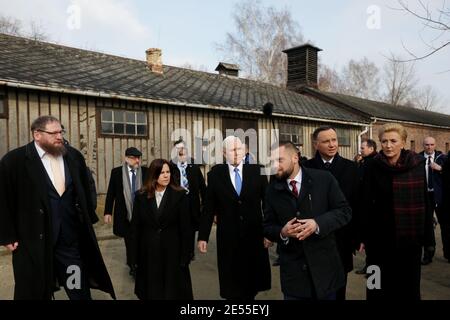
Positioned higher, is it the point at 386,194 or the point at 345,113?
the point at 345,113

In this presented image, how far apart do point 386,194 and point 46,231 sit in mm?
3389

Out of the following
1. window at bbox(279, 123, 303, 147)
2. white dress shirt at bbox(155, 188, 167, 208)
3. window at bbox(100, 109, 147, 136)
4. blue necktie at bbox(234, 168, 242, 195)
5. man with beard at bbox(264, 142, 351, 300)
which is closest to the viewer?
man with beard at bbox(264, 142, 351, 300)

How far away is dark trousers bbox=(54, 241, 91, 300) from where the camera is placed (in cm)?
401

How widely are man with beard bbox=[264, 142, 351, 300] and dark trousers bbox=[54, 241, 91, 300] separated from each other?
2.07 meters

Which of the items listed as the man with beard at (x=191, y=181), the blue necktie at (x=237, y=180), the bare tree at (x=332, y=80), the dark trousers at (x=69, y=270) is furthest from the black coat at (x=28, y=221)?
the bare tree at (x=332, y=80)

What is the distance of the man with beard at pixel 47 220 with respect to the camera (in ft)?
12.5

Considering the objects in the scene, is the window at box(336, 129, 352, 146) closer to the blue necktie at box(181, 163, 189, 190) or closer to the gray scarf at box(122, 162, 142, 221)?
the blue necktie at box(181, 163, 189, 190)

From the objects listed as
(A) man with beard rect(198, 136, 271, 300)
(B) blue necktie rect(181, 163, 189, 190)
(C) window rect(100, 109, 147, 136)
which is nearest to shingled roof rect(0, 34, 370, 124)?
(C) window rect(100, 109, 147, 136)

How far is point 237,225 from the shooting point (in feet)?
14.9

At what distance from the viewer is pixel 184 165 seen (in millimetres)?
7027

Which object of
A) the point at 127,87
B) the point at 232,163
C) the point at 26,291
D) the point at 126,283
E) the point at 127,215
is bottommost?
the point at 126,283

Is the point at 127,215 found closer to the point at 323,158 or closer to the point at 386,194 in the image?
the point at 323,158

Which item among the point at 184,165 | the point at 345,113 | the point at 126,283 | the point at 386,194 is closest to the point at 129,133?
the point at 184,165

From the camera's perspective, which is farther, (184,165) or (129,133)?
(129,133)
